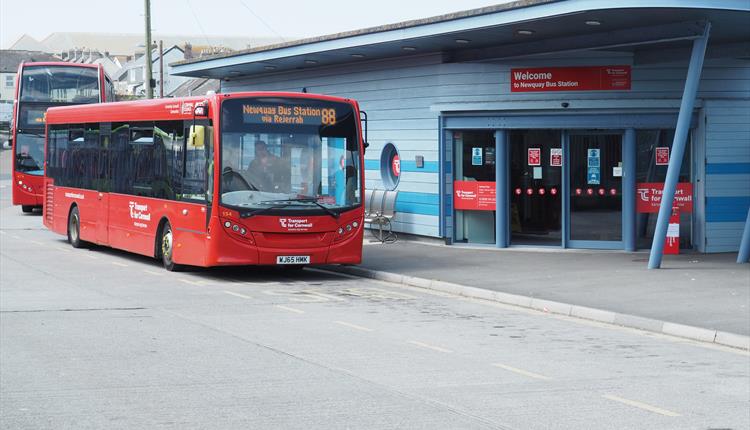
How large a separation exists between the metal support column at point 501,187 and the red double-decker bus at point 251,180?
4.53m

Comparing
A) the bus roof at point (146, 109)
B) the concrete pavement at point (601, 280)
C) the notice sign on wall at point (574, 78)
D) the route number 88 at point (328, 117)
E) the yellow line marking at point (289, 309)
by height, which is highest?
the notice sign on wall at point (574, 78)

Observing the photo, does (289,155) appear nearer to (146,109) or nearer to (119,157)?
(146,109)

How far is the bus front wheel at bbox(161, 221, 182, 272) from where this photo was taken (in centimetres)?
1867

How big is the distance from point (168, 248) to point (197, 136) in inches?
93.2

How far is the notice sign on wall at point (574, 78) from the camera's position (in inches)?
823

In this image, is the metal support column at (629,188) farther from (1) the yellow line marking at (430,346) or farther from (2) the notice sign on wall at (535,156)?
(1) the yellow line marking at (430,346)

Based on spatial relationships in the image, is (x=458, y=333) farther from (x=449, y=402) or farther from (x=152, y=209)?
(x=152, y=209)

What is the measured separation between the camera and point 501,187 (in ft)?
71.8

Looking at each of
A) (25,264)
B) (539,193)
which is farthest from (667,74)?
(25,264)

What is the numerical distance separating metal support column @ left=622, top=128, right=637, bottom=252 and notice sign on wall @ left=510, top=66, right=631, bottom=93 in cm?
96

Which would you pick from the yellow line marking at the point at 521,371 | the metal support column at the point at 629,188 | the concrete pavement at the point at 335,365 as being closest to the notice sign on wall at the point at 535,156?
the metal support column at the point at 629,188

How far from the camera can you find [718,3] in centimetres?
1596

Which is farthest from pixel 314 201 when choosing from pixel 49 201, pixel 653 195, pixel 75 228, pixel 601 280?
pixel 49 201

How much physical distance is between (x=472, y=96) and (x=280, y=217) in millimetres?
6486
